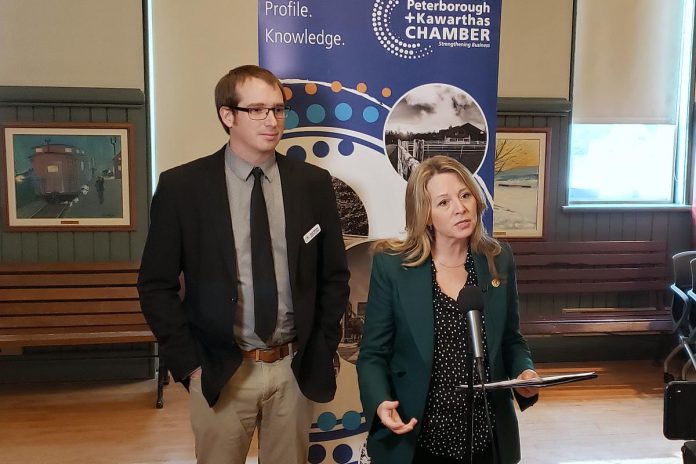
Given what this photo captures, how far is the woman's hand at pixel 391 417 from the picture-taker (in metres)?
1.73

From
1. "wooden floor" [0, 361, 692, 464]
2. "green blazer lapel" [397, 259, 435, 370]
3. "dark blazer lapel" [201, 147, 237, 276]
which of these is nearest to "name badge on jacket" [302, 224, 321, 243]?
"dark blazer lapel" [201, 147, 237, 276]

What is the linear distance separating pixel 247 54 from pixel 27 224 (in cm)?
196

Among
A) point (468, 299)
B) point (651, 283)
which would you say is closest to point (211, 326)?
point (468, 299)

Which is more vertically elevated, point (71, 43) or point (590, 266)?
point (71, 43)

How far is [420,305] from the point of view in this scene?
1.87 m

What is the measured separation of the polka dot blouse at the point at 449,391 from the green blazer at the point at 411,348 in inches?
1.7

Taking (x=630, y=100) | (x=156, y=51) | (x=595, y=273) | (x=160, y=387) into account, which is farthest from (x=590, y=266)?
(x=156, y=51)

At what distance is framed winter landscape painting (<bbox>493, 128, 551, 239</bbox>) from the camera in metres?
5.22

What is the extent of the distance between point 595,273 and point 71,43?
427 cm

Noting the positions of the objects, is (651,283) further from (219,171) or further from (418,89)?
(219,171)

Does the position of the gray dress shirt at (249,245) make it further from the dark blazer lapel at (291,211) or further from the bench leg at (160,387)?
the bench leg at (160,387)

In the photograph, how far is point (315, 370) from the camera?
7.66 feet

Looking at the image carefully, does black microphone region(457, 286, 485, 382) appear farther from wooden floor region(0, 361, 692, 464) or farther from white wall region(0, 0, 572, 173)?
white wall region(0, 0, 572, 173)

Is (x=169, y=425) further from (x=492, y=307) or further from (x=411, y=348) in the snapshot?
(x=492, y=307)
